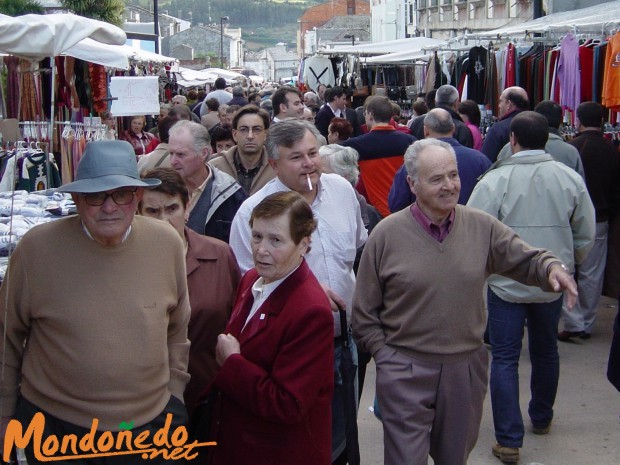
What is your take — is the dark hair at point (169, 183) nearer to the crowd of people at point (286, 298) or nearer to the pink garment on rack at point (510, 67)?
the crowd of people at point (286, 298)

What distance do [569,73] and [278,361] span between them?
7377 millimetres

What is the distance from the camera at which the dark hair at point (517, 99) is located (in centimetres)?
842

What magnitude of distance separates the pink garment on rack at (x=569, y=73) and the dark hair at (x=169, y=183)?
6.64m

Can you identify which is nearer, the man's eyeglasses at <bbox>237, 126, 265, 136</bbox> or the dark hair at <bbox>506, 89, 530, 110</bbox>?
the man's eyeglasses at <bbox>237, 126, 265, 136</bbox>

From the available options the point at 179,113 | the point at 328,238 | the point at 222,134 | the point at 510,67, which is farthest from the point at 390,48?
the point at 328,238

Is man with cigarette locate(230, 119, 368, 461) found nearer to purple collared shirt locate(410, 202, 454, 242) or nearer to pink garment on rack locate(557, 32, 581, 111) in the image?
purple collared shirt locate(410, 202, 454, 242)

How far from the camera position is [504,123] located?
8242 millimetres

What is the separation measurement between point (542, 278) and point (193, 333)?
1.55 m

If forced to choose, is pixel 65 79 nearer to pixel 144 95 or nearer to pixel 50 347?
pixel 144 95

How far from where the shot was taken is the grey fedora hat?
3.13m

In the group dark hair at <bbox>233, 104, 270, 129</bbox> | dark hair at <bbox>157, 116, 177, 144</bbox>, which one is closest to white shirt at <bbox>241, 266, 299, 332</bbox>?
dark hair at <bbox>233, 104, 270, 129</bbox>

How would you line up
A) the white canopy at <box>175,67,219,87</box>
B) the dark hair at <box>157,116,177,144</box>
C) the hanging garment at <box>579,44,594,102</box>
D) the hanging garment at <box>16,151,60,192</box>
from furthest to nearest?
the white canopy at <box>175,67,219,87</box> → the hanging garment at <box>579,44,594,102</box> → the dark hair at <box>157,116,177,144</box> → the hanging garment at <box>16,151,60,192</box>

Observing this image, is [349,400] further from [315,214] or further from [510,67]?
[510,67]

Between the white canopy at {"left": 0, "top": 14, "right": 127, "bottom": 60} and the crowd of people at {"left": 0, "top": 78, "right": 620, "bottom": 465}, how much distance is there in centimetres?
85
